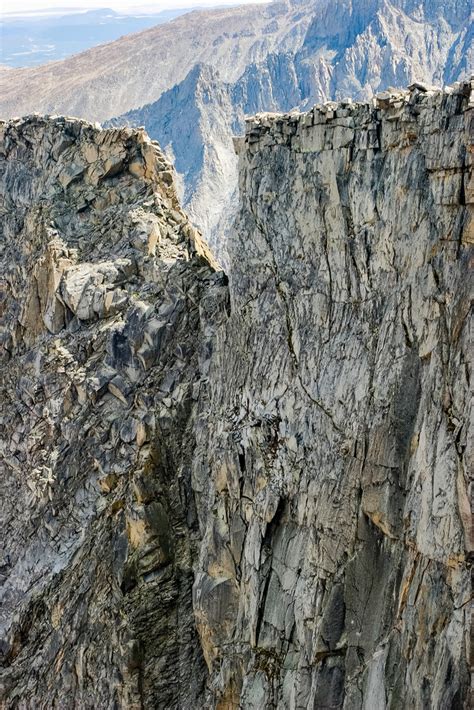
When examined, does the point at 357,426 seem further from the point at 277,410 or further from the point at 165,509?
the point at 165,509

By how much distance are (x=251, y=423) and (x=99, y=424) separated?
1027 centimetres

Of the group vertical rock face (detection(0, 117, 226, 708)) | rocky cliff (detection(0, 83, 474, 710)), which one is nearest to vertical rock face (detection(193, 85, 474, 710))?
rocky cliff (detection(0, 83, 474, 710))

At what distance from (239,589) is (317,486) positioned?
6026 mm

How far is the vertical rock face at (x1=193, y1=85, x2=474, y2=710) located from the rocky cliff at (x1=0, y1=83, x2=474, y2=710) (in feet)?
0.27

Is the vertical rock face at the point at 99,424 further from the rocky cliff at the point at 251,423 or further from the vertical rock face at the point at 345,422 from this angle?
the vertical rock face at the point at 345,422

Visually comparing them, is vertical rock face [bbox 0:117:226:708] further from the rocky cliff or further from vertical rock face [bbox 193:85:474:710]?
vertical rock face [bbox 193:85:474:710]

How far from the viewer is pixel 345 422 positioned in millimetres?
24719

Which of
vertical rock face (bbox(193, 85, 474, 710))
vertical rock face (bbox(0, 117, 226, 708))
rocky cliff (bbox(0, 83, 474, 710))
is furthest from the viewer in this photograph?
vertical rock face (bbox(0, 117, 226, 708))

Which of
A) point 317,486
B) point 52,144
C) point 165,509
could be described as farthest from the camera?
point 52,144

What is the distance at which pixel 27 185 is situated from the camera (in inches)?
1810

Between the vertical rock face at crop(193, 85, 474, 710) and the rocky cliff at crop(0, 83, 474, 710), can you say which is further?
the rocky cliff at crop(0, 83, 474, 710)

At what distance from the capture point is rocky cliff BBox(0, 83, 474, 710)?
2156cm

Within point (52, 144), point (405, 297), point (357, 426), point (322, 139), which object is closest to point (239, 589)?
point (357, 426)

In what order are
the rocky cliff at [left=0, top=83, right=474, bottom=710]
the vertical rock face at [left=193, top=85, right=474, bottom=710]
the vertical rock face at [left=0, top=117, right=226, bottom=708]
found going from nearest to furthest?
the vertical rock face at [left=193, top=85, right=474, bottom=710] < the rocky cliff at [left=0, top=83, right=474, bottom=710] < the vertical rock face at [left=0, top=117, right=226, bottom=708]
